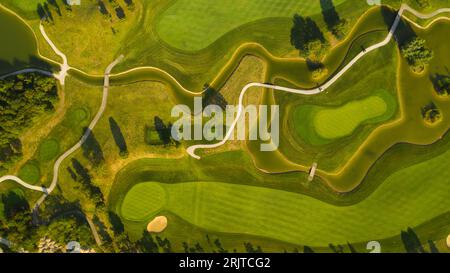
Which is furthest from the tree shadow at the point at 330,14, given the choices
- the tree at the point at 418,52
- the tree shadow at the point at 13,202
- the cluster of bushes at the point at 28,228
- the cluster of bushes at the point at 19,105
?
the tree shadow at the point at 13,202

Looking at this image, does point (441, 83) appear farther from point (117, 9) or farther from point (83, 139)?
point (83, 139)

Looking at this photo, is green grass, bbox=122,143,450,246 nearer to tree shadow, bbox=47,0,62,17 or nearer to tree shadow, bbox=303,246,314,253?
tree shadow, bbox=303,246,314,253

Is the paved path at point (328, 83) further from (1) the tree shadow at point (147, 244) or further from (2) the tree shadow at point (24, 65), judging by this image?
(2) the tree shadow at point (24, 65)

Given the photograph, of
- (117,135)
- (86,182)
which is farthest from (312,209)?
(86,182)

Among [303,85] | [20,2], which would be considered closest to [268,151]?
[303,85]

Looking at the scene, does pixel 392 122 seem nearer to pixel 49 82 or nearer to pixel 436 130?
pixel 436 130

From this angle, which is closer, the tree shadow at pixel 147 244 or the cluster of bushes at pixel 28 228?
the cluster of bushes at pixel 28 228
